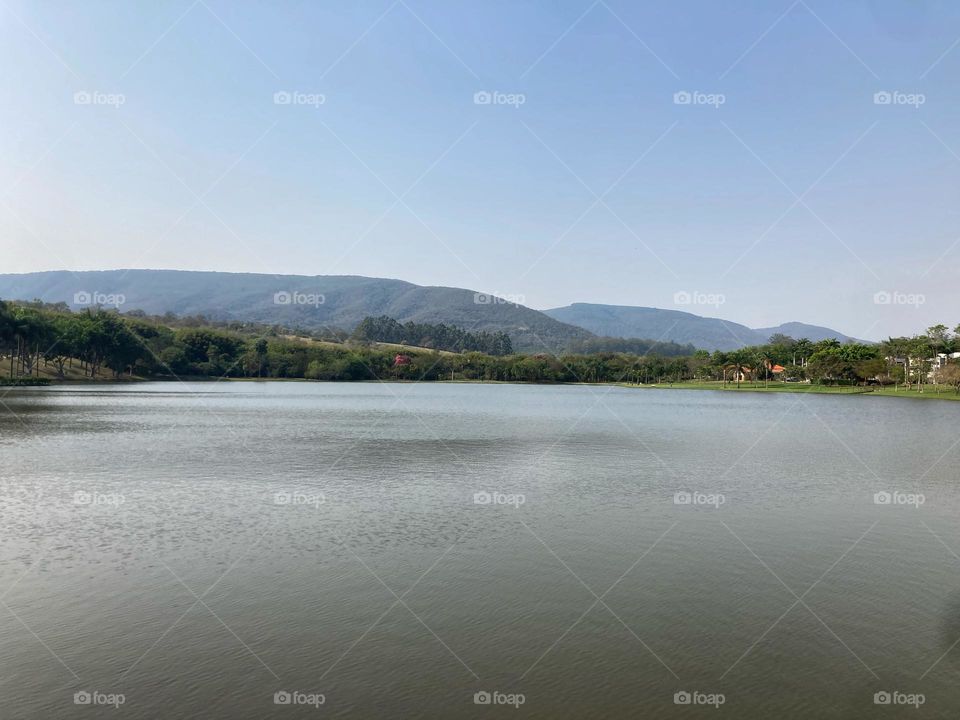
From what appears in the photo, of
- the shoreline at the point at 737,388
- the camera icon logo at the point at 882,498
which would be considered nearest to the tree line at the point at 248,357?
the shoreline at the point at 737,388

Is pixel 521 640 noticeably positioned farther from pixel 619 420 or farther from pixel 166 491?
pixel 619 420

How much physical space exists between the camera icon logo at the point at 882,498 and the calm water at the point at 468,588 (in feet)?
1.42

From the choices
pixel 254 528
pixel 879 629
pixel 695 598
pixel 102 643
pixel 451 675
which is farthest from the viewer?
pixel 254 528

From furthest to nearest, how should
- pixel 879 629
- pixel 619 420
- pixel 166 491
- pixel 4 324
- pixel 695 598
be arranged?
pixel 4 324, pixel 619 420, pixel 166 491, pixel 695 598, pixel 879 629

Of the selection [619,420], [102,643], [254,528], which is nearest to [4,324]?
[619,420]

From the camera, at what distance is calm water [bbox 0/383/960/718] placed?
1077cm

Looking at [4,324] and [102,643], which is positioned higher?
[4,324]

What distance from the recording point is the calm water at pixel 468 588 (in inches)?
424

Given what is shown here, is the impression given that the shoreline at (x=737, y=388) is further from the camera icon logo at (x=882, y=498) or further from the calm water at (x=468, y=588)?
the camera icon logo at (x=882, y=498)

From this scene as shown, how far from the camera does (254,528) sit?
20422mm

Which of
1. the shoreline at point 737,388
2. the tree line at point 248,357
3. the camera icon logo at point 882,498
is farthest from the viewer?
the tree line at point 248,357

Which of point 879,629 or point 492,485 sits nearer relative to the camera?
point 879,629

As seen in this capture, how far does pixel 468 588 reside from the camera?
50.4ft

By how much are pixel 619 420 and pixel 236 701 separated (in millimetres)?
60002
